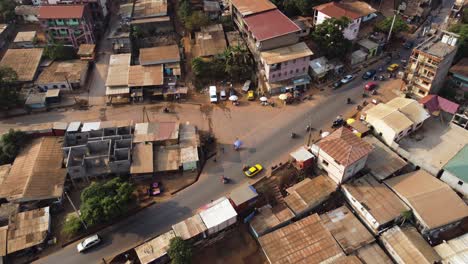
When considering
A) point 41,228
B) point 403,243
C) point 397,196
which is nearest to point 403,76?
point 397,196

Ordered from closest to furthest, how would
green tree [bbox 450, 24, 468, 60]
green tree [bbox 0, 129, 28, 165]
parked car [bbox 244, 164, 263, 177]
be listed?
parked car [bbox 244, 164, 263, 177] < green tree [bbox 0, 129, 28, 165] < green tree [bbox 450, 24, 468, 60]

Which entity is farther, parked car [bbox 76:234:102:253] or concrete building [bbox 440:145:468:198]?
concrete building [bbox 440:145:468:198]

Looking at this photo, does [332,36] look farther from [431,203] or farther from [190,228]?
[190,228]

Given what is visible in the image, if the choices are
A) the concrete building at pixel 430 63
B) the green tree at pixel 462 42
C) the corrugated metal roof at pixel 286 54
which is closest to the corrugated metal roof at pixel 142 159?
the corrugated metal roof at pixel 286 54

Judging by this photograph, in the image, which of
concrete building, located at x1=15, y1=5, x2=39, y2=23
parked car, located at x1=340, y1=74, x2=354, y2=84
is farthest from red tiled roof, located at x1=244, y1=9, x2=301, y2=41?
concrete building, located at x1=15, y1=5, x2=39, y2=23

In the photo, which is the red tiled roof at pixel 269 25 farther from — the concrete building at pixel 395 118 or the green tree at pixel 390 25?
the concrete building at pixel 395 118

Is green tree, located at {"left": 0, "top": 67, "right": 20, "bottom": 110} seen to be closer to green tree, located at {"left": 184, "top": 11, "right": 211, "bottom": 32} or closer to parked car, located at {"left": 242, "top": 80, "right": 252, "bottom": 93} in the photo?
green tree, located at {"left": 184, "top": 11, "right": 211, "bottom": 32}
